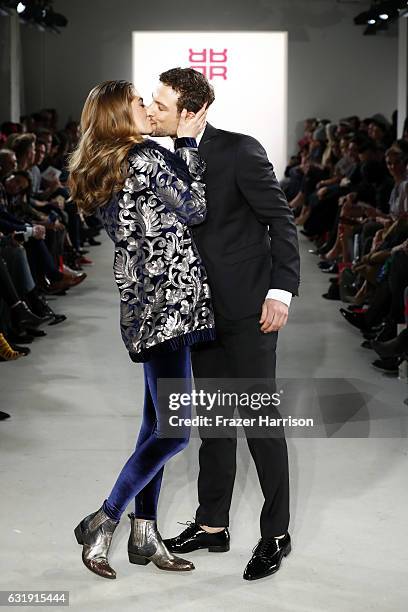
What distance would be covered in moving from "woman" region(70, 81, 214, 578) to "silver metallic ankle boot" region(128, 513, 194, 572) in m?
0.19

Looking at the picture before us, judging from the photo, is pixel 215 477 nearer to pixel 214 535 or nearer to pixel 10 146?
pixel 214 535

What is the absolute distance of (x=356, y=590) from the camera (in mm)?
2320

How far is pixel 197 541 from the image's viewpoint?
255 centimetres

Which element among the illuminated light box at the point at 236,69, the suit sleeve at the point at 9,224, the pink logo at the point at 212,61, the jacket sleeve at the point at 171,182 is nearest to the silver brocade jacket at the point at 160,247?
the jacket sleeve at the point at 171,182

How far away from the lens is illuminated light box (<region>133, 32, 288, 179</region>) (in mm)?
13695

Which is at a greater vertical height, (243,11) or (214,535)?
(243,11)

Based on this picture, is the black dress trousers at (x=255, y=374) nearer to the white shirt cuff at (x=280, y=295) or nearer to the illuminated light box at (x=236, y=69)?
the white shirt cuff at (x=280, y=295)

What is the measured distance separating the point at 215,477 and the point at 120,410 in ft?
4.65

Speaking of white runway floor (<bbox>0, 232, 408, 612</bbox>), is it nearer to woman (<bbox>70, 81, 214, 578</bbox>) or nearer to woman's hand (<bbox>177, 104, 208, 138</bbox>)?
woman (<bbox>70, 81, 214, 578</bbox>)

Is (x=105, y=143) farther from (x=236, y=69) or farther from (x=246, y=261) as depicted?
(x=236, y=69)

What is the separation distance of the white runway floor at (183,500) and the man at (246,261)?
0.13 metres

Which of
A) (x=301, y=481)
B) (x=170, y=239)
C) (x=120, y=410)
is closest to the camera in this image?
(x=170, y=239)

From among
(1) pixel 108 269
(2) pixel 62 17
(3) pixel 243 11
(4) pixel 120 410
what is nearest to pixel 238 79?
(3) pixel 243 11

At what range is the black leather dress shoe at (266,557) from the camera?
94.0 inches
